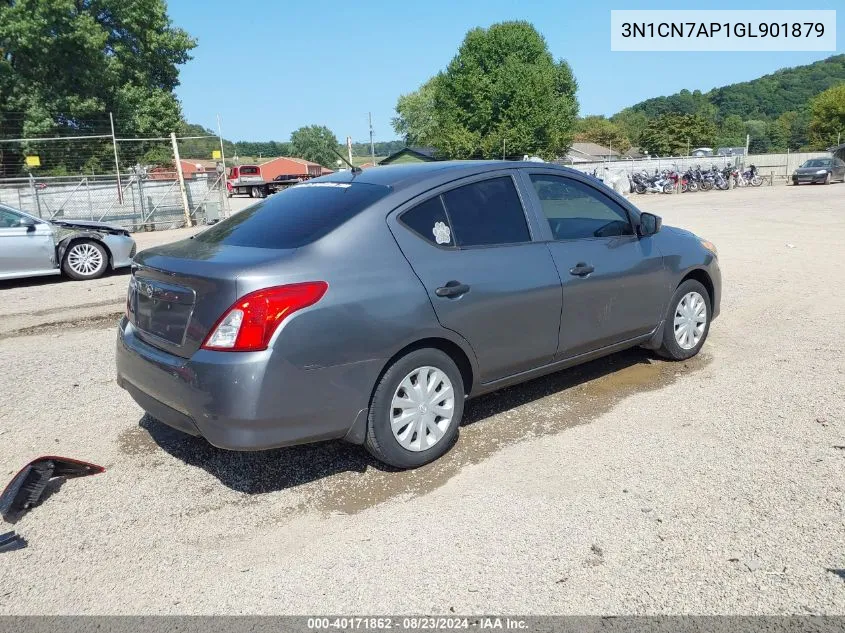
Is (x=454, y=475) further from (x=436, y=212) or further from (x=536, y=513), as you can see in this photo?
(x=436, y=212)

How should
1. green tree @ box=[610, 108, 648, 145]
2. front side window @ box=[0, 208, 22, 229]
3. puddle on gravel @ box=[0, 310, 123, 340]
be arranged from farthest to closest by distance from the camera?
1. green tree @ box=[610, 108, 648, 145]
2. front side window @ box=[0, 208, 22, 229]
3. puddle on gravel @ box=[0, 310, 123, 340]

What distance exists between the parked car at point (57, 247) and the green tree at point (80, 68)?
887 inches

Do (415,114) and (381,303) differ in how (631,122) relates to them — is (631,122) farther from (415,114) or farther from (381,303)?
(381,303)

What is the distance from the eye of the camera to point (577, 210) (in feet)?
15.9

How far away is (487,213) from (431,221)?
450mm

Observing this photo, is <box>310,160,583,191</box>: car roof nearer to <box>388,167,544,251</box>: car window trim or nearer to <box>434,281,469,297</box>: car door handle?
<box>388,167,544,251</box>: car window trim

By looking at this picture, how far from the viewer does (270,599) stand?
8.93 feet

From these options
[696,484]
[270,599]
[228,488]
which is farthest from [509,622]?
[228,488]

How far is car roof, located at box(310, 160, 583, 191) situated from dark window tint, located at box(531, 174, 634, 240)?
0.47 feet

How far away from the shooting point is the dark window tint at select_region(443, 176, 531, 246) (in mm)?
4023

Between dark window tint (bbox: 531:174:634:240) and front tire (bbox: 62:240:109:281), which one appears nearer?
dark window tint (bbox: 531:174:634:240)

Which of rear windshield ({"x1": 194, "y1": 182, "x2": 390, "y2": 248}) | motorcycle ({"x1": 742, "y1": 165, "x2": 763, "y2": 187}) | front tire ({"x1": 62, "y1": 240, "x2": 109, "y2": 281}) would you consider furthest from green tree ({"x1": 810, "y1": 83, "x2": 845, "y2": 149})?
rear windshield ({"x1": 194, "y1": 182, "x2": 390, "y2": 248})

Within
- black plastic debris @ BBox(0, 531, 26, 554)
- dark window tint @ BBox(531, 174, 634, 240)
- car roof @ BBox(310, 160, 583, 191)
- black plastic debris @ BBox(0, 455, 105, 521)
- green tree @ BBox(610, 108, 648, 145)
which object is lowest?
black plastic debris @ BBox(0, 531, 26, 554)

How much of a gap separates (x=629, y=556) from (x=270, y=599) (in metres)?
1.52
